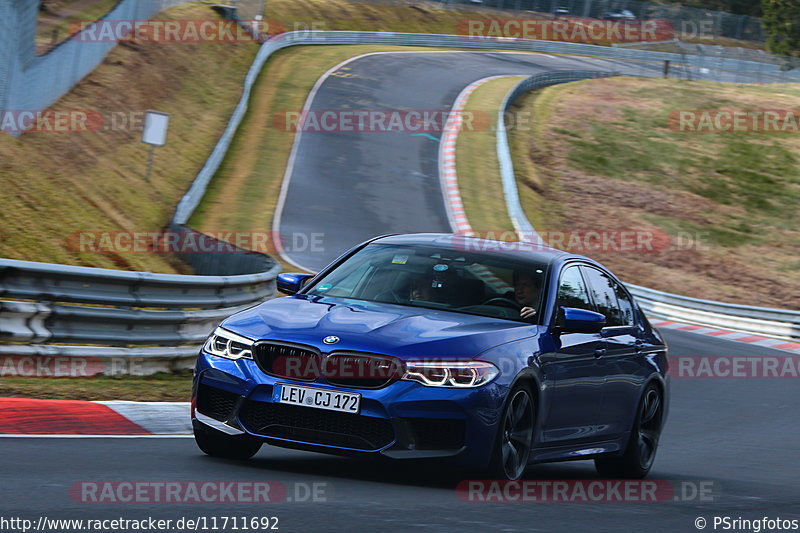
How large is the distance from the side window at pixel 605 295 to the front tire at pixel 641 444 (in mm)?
703

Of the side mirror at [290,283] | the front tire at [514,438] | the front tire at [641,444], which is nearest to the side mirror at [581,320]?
the front tire at [514,438]

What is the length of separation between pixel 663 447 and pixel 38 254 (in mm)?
7772

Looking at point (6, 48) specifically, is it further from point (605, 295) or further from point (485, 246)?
point (605, 295)

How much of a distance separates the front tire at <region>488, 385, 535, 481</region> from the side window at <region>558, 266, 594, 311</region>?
96cm

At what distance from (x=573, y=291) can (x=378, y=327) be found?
1820 millimetres

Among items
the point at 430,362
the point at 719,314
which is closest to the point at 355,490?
the point at 430,362

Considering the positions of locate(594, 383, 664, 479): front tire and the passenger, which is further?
locate(594, 383, 664, 479): front tire

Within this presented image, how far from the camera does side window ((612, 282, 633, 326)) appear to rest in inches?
358

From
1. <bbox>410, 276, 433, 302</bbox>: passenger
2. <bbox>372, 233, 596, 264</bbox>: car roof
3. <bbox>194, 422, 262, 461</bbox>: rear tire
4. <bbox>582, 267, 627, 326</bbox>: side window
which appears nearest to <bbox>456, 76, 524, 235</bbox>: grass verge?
<bbox>582, 267, 627, 326</bbox>: side window

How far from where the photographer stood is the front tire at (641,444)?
9.15 metres

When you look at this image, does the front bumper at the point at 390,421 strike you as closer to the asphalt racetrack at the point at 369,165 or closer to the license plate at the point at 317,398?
the license plate at the point at 317,398

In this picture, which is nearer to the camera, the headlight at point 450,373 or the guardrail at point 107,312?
the headlight at point 450,373

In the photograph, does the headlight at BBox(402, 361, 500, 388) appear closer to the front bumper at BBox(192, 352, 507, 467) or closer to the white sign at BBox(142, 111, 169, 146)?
the front bumper at BBox(192, 352, 507, 467)

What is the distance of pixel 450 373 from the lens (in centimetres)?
681
